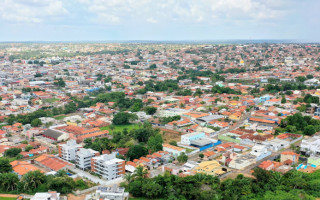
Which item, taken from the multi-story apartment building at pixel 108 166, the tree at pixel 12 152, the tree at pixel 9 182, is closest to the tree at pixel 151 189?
the multi-story apartment building at pixel 108 166

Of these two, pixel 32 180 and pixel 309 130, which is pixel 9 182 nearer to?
pixel 32 180

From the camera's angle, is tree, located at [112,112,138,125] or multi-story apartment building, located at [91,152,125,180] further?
tree, located at [112,112,138,125]

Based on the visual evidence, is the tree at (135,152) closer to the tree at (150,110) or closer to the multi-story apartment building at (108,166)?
the multi-story apartment building at (108,166)

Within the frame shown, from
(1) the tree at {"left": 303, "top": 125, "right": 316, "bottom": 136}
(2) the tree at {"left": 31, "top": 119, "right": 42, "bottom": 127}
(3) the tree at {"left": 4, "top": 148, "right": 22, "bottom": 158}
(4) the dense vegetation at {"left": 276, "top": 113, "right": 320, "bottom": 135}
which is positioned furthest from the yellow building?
(2) the tree at {"left": 31, "top": 119, "right": 42, "bottom": 127}

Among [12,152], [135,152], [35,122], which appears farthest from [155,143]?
[35,122]

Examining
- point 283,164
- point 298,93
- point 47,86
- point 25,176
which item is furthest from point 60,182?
point 47,86

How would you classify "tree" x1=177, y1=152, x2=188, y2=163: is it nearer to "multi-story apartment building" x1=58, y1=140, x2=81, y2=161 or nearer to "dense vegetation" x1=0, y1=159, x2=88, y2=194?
"dense vegetation" x1=0, y1=159, x2=88, y2=194

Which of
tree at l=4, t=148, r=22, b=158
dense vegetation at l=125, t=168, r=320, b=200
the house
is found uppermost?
dense vegetation at l=125, t=168, r=320, b=200
